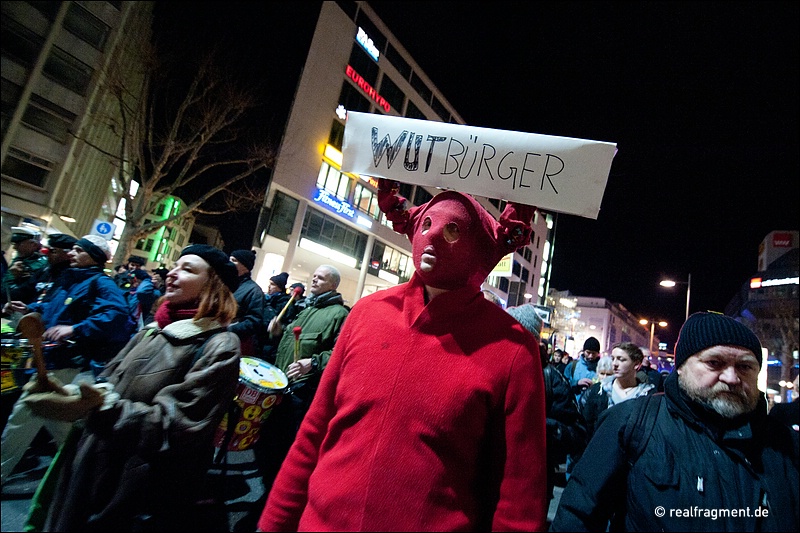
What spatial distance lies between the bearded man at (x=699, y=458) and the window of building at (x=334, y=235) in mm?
23473

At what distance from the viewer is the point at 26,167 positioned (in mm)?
22250

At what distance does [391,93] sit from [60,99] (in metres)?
22.0

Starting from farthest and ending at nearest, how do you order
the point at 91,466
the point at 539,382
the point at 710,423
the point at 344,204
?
the point at 344,204 → the point at 91,466 → the point at 710,423 → the point at 539,382

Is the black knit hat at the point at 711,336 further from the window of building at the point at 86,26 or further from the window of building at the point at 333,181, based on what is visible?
the window of building at the point at 86,26

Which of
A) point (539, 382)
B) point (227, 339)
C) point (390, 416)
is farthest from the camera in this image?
point (227, 339)

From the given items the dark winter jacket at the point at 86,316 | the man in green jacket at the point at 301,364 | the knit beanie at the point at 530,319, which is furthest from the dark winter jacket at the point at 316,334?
the knit beanie at the point at 530,319

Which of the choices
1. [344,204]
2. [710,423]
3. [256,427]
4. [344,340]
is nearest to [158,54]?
[344,204]

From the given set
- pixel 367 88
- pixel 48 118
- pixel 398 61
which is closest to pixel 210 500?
pixel 367 88

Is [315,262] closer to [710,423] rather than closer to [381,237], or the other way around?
[381,237]

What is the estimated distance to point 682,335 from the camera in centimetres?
214

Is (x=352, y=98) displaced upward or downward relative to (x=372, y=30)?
downward

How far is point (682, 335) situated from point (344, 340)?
191 cm

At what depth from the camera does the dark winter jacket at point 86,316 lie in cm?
352

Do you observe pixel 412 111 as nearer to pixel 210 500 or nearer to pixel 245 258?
pixel 245 258
